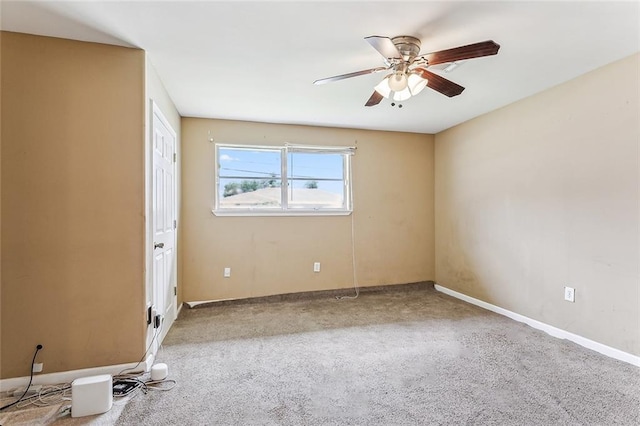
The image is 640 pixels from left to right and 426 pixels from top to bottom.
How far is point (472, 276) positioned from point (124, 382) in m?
3.60

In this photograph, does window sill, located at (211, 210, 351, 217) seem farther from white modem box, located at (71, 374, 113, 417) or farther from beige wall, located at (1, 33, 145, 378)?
white modem box, located at (71, 374, 113, 417)

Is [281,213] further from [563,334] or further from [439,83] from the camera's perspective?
[563,334]

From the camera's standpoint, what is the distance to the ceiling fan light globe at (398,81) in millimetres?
1938

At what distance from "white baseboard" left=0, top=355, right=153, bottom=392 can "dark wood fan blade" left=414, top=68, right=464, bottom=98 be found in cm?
269

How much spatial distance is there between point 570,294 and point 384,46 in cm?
260

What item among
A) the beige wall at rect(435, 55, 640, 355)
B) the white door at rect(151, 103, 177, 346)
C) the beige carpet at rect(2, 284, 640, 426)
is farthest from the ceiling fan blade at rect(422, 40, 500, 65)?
the white door at rect(151, 103, 177, 346)

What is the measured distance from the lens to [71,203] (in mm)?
2029

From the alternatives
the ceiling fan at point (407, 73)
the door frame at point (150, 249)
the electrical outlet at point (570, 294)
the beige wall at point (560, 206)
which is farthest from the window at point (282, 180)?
the electrical outlet at point (570, 294)

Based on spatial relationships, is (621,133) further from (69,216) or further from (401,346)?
(69,216)

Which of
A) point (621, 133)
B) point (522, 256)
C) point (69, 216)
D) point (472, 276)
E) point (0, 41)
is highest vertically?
point (0, 41)

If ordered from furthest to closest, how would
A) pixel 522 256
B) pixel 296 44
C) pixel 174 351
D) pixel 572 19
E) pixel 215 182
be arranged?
pixel 215 182, pixel 522 256, pixel 174 351, pixel 296 44, pixel 572 19

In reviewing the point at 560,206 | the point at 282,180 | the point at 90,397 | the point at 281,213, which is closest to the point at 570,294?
the point at 560,206

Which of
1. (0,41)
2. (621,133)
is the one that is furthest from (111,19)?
(621,133)

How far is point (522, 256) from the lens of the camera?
3.14m
